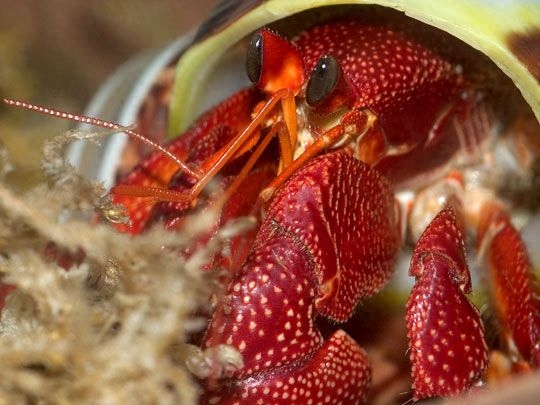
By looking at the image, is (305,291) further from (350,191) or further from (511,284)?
(511,284)

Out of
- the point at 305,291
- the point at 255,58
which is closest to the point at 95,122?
the point at 255,58

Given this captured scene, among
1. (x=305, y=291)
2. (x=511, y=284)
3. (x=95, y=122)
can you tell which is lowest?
(x=511, y=284)

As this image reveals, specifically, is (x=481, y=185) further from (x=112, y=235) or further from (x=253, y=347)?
(x=112, y=235)

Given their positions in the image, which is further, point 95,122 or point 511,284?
point 511,284

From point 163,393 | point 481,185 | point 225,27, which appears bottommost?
point 481,185

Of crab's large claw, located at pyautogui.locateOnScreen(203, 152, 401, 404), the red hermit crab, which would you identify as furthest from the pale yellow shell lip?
crab's large claw, located at pyautogui.locateOnScreen(203, 152, 401, 404)

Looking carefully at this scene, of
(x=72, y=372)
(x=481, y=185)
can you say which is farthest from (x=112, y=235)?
(x=481, y=185)
